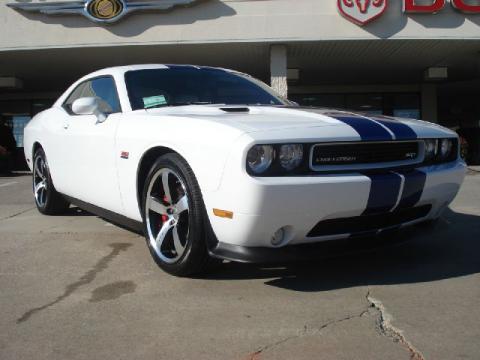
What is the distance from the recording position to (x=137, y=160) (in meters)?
3.47

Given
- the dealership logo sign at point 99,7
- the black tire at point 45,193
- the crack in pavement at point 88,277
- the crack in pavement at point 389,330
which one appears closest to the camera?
the crack in pavement at point 389,330

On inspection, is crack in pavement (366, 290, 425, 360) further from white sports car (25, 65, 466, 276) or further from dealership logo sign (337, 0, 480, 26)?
dealership logo sign (337, 0, 480, 26)

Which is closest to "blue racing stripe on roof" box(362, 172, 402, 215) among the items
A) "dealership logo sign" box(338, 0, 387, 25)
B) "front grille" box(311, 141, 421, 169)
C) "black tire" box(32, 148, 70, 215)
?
"front grille" box(311, 141, 421, 169)

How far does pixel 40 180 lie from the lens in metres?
5.66

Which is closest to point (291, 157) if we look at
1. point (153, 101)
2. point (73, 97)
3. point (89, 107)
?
point (153, 101)

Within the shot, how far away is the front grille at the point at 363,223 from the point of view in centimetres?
291

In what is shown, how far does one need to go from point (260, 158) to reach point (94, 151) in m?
1.79

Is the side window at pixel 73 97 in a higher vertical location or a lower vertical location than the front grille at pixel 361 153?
higher

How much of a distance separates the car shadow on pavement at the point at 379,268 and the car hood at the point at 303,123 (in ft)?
2.03

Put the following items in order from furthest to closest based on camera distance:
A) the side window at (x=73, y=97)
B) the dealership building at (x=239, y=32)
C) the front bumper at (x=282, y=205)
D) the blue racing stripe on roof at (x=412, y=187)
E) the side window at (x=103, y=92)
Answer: the dealership building at (x=239, y=32) → the side window at (x=73, y=97) → the side window at (x=103, y=92) → the blue racing stripe on roof at (x=412, y=187) → the front bumper at (x=282, y=205)

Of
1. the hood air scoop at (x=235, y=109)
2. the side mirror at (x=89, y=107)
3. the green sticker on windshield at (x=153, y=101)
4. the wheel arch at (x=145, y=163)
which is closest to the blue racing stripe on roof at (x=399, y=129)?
the hood air scoop at (x=235, y=109)

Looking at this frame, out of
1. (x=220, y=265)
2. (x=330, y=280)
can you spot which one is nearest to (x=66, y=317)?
(x=220, y=265)

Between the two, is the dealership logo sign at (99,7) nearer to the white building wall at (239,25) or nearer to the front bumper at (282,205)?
the white building wall at (239,25)

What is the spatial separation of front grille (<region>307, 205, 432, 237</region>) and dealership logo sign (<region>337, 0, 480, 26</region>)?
8799 millimetres
